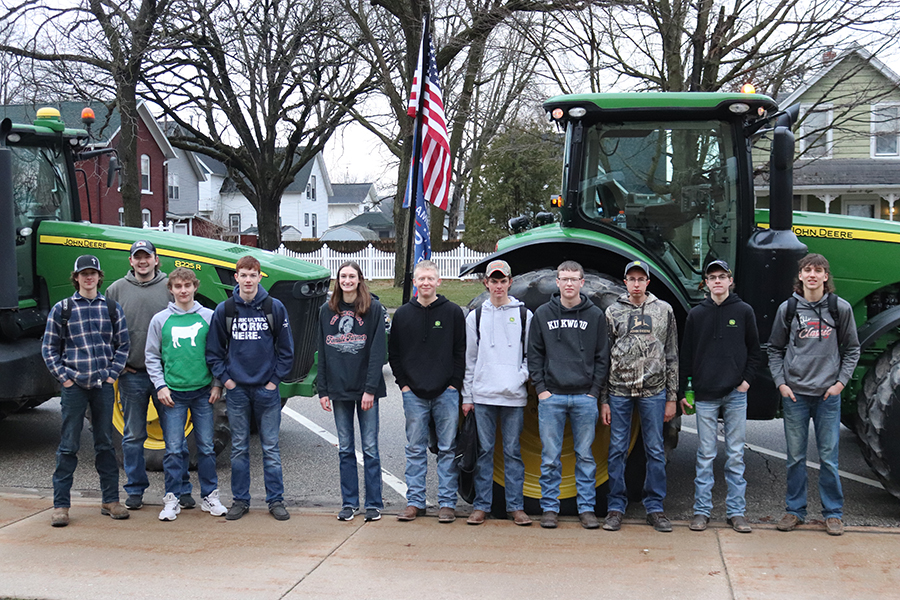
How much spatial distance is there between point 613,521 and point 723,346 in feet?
4.24

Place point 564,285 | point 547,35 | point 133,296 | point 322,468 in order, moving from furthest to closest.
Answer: point 547,35, point 322,468, point 133,296, point 564,285

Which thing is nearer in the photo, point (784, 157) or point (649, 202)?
point (784, 157)

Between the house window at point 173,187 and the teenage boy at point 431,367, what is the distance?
46618mm

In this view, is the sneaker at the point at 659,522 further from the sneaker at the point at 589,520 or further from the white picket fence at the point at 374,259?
the white picket fence at the point at 374,259

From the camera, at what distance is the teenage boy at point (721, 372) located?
5.29 meters

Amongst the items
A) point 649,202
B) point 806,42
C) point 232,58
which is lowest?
point 649,202

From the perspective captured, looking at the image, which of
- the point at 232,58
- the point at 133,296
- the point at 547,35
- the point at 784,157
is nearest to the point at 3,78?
the point at 232,58

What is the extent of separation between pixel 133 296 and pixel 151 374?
0.71 meters

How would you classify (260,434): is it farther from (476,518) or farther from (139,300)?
(476,518)

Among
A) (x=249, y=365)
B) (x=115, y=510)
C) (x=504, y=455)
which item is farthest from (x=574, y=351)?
(x=115, y=510)

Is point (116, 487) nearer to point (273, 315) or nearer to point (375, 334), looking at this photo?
point (273, 315)

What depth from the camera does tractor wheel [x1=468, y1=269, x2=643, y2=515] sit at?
564 cm

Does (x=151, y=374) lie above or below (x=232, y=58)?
below

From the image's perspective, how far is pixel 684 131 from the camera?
19.3 feet
